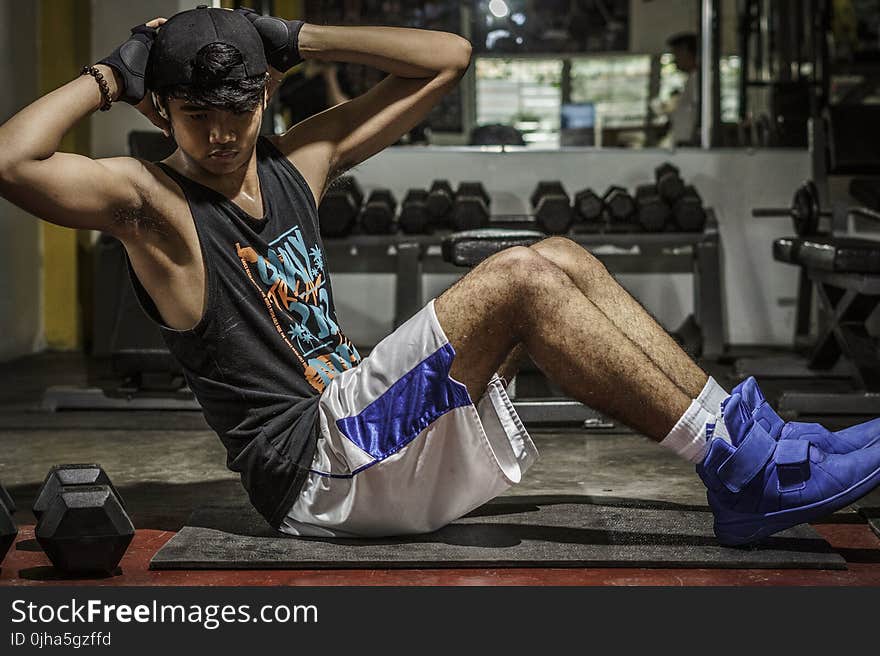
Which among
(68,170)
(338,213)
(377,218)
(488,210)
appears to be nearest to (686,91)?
(488,210)

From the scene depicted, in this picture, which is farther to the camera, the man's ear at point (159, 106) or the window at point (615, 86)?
the window at point (615, 86)

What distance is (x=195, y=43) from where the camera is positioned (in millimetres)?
2000

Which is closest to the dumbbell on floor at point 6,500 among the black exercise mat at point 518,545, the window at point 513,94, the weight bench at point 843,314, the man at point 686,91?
the black exercise mat at point 518,545

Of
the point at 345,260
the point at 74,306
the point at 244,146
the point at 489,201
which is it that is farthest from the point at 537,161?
the point at 244,146

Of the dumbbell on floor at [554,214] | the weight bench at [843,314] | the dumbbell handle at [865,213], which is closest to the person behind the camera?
the weight bench at [843,314]

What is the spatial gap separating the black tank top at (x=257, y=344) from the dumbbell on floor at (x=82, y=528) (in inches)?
9.5

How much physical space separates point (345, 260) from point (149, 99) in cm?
359

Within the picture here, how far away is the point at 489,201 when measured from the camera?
17.3 feet

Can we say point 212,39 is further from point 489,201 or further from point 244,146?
point 489,201

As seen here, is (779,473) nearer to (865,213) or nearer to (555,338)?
(555,338)

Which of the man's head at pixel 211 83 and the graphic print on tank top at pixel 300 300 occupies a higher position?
the man's head at pixel 211 83

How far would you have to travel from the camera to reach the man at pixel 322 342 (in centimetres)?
193

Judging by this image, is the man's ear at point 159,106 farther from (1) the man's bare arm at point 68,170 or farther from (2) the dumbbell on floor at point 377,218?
(2) the dumbbell on floor at point 377,218

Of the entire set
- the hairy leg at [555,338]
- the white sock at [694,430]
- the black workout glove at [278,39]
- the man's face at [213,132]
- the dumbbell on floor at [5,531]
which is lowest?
the dumbbell on floor at [5,531]
